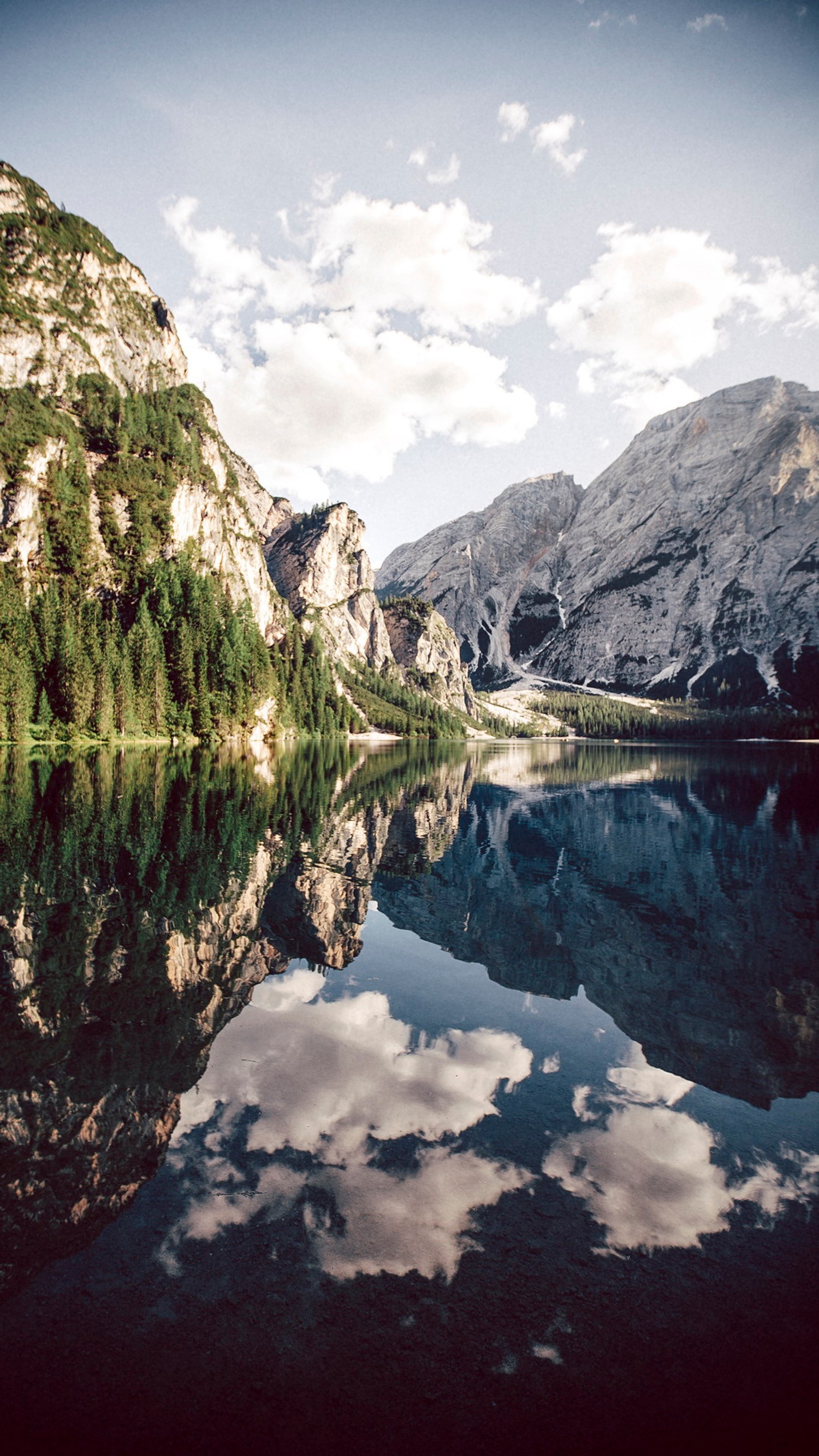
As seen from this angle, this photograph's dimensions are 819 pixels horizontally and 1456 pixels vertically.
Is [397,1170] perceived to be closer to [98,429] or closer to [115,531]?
[115,531]

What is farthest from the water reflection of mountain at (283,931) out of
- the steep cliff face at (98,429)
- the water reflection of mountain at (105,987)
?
the steep cliff face at (98,429)

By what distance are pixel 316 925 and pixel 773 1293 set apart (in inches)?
424

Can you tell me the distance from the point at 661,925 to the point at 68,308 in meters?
172

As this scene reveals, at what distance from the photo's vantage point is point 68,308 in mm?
132375

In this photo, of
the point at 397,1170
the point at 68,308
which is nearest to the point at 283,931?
the point at 397,1170

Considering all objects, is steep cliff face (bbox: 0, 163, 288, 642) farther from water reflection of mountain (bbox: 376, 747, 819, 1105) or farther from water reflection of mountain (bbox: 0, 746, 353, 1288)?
water reflection of mountain (bbox: 376, 747, 819, 1105)

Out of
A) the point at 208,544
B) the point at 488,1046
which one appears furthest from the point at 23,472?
the point at 488,1046

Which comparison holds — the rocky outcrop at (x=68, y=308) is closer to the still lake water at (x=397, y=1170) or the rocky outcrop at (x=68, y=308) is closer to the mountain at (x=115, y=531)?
the mountain at (x=115, y=531)

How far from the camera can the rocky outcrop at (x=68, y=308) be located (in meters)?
116

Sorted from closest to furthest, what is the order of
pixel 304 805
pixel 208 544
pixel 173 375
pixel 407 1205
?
1. pixel 407 1205
2. pixel 304 805
3. pixel 208 544
4. pixel 173 375

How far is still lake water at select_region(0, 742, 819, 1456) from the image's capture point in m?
4.01

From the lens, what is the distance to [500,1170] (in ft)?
21.1

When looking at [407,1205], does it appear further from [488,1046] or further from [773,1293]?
[488,1046]

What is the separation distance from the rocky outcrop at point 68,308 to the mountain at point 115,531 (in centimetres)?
41
